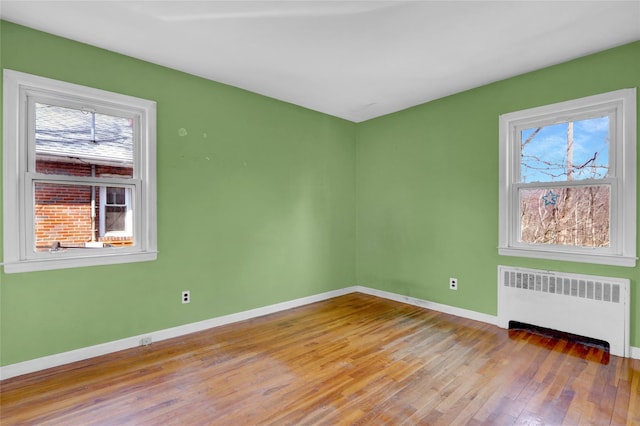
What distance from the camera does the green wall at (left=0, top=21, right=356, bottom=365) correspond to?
2.57 m

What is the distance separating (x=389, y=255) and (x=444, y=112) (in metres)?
2.09

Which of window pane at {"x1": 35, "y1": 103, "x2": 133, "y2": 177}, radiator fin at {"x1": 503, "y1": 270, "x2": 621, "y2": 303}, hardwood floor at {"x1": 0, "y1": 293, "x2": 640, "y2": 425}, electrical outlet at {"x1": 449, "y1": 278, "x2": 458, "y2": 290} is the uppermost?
window pane at {"x1": 35, "y1": 103, "x2": 133, "y2": 177}

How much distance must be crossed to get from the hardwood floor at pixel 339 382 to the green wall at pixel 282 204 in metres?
0.42

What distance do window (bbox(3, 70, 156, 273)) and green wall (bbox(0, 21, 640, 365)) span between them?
115 mm

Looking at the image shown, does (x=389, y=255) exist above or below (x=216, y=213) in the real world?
below

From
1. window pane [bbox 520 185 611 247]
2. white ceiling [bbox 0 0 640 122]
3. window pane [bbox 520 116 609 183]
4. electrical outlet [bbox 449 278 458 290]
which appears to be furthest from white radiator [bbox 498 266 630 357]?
white ceiling [bbox 0 0 640 122]

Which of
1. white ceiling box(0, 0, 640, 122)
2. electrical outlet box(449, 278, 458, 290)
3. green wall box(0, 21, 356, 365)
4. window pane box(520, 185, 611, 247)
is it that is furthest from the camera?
electrical outlet box(449, 278, 458, 290)

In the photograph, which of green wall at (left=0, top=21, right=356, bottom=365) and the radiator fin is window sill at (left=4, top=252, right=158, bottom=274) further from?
the radiator fin

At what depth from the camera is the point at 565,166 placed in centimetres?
318

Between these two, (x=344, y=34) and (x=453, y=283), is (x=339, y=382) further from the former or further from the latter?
(x=344, y=34)

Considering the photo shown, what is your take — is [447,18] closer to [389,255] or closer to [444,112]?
[444,112]

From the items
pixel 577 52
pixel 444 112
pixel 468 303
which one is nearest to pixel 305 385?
pixel 468 303

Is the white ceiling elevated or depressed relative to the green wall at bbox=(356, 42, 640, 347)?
elevated

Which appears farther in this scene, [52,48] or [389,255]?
[389,255]
